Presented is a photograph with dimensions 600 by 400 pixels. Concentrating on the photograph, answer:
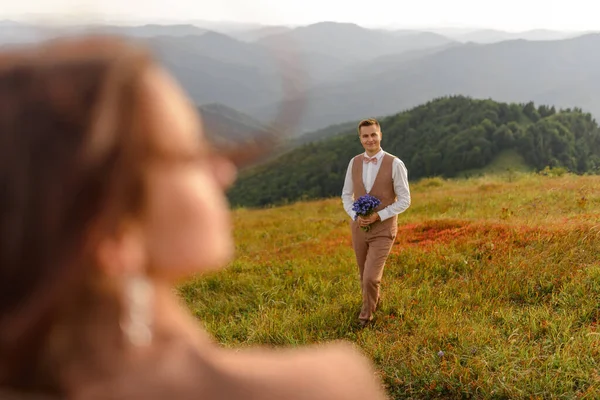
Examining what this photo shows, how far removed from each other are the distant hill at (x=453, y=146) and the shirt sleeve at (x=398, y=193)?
156 ft

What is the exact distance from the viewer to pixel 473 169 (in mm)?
64688

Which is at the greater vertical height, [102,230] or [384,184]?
[102,230]

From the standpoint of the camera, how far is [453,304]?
20.2ft

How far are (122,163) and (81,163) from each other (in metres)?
0.06

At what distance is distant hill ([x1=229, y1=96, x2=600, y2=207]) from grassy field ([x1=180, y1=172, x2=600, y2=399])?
1742 inches

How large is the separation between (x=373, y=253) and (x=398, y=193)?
0.76 metres

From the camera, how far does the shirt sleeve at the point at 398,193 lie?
5.84 meters

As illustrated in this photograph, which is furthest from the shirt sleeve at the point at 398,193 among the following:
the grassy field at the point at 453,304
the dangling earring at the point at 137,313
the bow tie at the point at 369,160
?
the dangling earring at the point at 137,313

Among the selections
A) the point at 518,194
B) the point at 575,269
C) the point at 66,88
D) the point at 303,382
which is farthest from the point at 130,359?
the point at 518,194

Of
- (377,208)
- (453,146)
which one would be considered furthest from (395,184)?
(453,146)

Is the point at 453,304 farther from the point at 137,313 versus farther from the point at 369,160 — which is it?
the point at 137,313

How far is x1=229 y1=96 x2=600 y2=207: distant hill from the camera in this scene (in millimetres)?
→ 64375

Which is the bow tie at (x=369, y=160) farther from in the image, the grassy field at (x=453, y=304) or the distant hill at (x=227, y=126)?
the distant hill at (x=227, y=126)

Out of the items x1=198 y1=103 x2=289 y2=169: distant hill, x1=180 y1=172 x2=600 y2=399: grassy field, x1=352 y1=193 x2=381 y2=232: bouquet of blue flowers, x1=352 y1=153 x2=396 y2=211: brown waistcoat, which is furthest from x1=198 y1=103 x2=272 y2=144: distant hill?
x1=352 y1=153 x2=396 y2=211: brown waistcoat
